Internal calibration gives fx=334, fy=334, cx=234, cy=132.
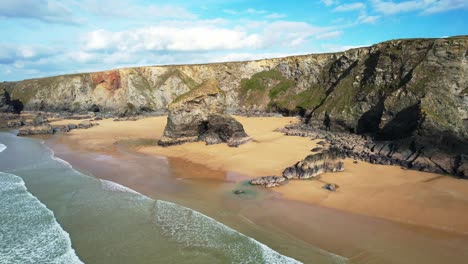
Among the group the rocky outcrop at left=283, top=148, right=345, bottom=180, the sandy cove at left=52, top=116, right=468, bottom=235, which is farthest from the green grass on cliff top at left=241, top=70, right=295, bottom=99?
the rocky outcrop at left=283, top=148, right=345, bottom=180

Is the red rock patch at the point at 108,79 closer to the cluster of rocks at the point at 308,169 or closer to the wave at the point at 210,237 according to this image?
the cluster of rocks at the point at 308,169

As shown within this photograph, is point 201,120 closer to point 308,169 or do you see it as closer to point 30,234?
point 308,169

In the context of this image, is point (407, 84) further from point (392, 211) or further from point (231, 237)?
point (231, 237)

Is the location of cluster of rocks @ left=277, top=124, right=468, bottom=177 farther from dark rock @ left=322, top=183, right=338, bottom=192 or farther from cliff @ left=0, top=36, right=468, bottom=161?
dark rock @ left=322, top=183, right=338, bottom=192

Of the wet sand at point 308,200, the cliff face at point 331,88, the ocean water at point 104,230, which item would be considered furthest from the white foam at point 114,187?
the cliff face at point 331,88

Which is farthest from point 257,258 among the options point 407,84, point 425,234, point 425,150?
point 407,84
